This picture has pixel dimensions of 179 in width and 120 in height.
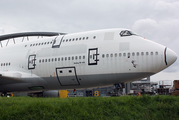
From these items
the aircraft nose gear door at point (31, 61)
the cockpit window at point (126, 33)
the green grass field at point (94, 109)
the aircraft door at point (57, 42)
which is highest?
the cockpit window at point (126, 33)

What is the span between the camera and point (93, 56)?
16.4m

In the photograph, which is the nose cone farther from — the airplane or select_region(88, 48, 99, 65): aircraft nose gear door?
select_region(88, 48, 99, 65): aircraft nose gear door

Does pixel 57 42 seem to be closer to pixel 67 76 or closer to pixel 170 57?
pixel 67 76

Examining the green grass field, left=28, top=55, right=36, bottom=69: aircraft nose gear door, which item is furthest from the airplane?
the green grass field

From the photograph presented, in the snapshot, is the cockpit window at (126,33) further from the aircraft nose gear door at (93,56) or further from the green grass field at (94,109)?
the green grass field at (94,109)

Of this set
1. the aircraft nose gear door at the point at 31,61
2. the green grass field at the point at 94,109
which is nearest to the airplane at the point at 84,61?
the aircraft nose gear door at the point at 31,61

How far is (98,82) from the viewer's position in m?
16.6

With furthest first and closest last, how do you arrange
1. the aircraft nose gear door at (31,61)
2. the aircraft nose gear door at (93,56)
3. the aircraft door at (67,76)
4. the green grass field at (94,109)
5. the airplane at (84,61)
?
the aircraft nose gear door at (31,61) → the aircraft door at (67,76) → the aircraft nose gear door at (93,56) → the airplane at (84,61) → the green grass field at (94,109)

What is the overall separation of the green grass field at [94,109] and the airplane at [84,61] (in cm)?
371

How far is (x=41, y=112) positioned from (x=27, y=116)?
0.66 meters

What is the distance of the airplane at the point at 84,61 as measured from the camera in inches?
598

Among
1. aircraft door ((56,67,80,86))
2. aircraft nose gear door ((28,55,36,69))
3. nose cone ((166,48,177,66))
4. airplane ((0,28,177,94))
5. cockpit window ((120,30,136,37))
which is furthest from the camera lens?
aircraft nose gear door ((28,55,36,69))

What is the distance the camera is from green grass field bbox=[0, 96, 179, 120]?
9.02 metres

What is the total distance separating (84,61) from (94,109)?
6837mm
